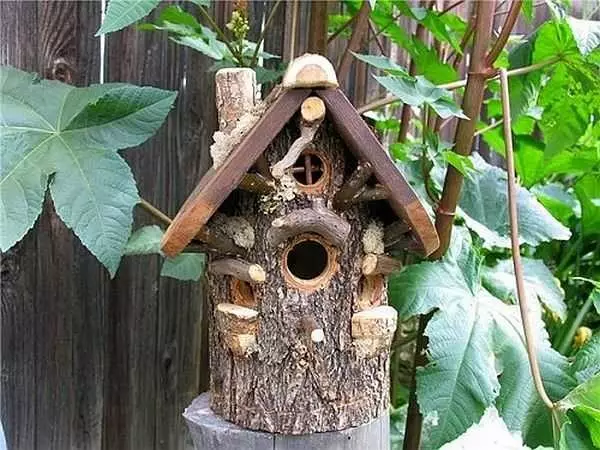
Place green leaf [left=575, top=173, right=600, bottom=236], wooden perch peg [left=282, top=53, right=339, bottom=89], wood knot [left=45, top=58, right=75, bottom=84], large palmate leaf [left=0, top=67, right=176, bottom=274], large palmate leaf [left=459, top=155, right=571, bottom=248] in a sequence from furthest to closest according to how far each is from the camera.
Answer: green leaf [left=575, top=173, right=600, bottom=236]
wood knot [left=45, top=58, right=75, bottom=84]
large palmate leaf [left=459, top=155, right=571, bottom=248]
large palmate leaf [left=0, top=67, right=176, bottom=274]
wooden perch peg [left=282, top=53, right=339, bottom=89]

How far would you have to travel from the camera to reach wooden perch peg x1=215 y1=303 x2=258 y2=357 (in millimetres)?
1068

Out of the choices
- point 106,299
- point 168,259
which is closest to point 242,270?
point 168,259

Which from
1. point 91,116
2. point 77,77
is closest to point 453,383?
point 91,116

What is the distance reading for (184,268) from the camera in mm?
1433

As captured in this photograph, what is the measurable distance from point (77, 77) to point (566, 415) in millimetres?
1011

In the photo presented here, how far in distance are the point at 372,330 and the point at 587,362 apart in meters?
0.32

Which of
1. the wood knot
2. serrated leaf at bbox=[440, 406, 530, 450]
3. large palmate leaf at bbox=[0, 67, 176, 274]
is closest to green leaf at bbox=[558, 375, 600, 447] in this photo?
serrated leaf at bbox=[440, 406, 530, 450]

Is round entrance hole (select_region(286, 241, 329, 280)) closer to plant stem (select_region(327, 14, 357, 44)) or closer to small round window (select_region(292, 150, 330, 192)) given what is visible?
small round window (select_region(292, 150, 330, 192))

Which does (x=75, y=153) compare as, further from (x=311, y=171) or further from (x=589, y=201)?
(x=589, y=201)

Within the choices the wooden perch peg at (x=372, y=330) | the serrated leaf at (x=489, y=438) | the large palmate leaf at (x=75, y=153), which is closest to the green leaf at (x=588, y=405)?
the wooden perch peg at (x=372, y=330)

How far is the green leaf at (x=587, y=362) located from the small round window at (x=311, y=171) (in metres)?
0.43

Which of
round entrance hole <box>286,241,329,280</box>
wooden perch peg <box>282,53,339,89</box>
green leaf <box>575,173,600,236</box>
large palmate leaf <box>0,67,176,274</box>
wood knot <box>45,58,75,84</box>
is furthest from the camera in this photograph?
green leaf <box>575,173,600,236</box>

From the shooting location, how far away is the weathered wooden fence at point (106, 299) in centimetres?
151

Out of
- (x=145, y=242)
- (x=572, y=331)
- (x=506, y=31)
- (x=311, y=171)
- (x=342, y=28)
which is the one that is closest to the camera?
(x=311, y=171)
